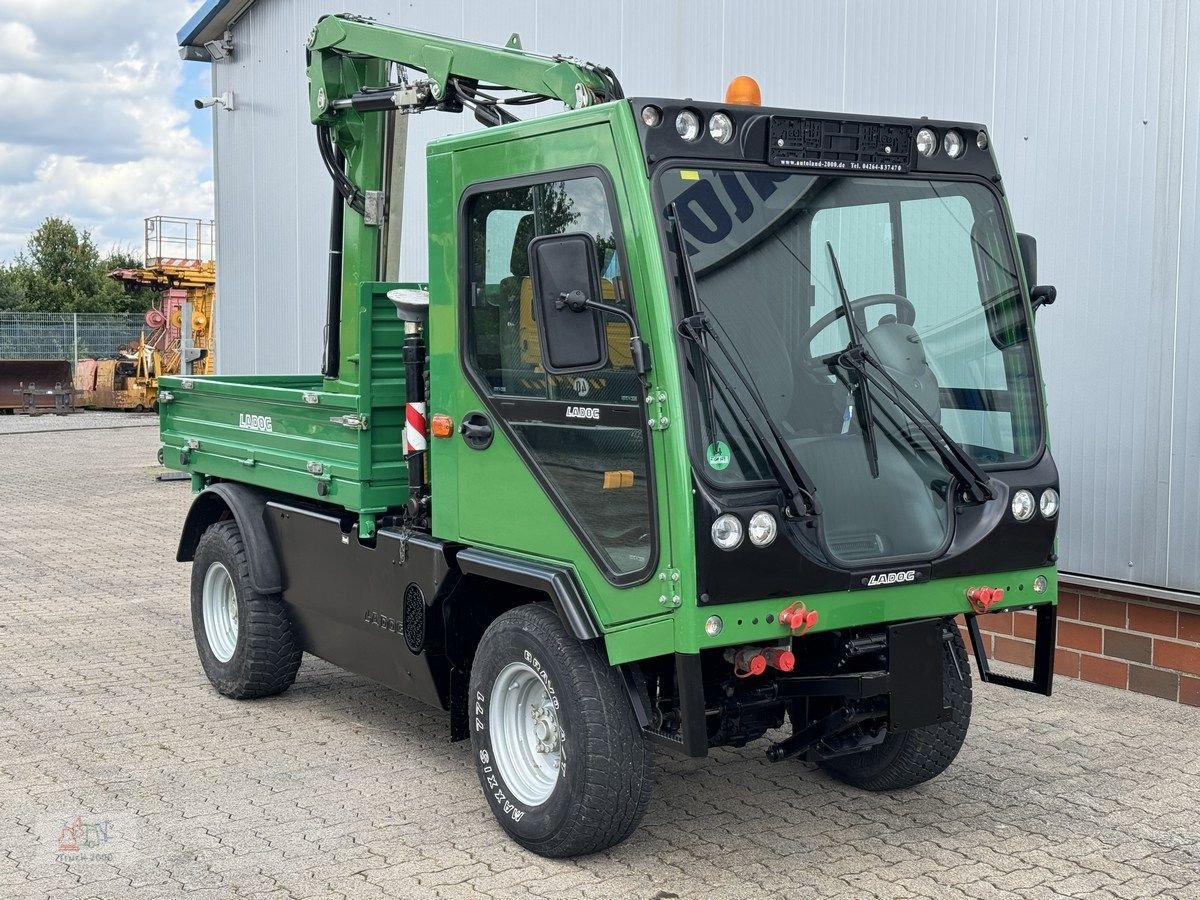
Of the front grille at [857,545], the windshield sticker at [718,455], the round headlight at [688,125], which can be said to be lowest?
the front grille at [857,545]

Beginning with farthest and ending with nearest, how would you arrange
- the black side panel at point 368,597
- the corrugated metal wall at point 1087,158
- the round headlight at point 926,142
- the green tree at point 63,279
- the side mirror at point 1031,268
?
the green tree at point 63,279, the corrugated metal wall at point 1087,158, the black side panel at point 368,597, the side mirror at point 1031,268, the round headlight at point 926,142

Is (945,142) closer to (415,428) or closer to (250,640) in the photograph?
(415,428)

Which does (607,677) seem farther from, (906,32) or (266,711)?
(906,32)

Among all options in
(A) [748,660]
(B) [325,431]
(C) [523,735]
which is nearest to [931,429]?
(A) [748,660]

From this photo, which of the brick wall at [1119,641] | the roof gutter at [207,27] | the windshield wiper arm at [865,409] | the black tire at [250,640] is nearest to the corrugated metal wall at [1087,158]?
the brick wall at [1119,641]

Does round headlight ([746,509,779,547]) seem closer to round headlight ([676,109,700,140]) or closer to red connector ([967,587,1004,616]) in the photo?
red connector ([967,587,1004,616])

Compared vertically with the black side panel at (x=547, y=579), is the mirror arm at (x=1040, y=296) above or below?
above

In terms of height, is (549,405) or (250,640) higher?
(549,405)

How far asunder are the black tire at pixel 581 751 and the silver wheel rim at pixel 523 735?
0.17 ft

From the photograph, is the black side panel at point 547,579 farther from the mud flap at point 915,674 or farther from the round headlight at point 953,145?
the round headlight at point 953,145

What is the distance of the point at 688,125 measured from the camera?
178 inches

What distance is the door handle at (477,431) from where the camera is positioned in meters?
5.12

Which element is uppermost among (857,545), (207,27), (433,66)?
(207,27)

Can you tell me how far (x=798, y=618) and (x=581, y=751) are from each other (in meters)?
0.83
